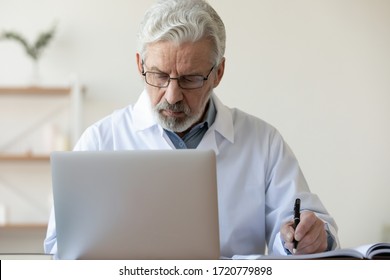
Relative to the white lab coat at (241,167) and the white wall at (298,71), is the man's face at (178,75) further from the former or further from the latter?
the white wall at (298,71)

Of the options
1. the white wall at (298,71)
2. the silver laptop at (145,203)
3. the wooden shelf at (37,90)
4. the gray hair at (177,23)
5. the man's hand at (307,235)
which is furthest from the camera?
the white wall at (298,71)

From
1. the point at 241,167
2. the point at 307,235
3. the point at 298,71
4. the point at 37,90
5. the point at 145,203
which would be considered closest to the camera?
the point at 145,203

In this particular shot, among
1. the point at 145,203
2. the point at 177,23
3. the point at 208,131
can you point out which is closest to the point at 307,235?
the point at 145,203

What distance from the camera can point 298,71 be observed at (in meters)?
4.75

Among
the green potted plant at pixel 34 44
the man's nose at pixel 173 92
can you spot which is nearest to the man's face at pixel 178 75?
the man's nose at pixel 173 92

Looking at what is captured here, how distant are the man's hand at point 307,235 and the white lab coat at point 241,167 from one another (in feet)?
0.93

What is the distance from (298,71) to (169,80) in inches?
111

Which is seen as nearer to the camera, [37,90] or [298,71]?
[37,90]

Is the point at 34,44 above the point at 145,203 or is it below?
above

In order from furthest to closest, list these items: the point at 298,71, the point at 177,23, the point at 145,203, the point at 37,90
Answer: the point at 298,71
the point at 37,90
the point at 177,23
the point at 145,203

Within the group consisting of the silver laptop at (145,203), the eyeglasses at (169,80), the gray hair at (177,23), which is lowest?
the silver laptop at (145,203)

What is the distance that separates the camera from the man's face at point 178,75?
6.70ft

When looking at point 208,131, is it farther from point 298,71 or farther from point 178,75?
point 298,71

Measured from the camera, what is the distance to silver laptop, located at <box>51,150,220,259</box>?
1.44 metres
